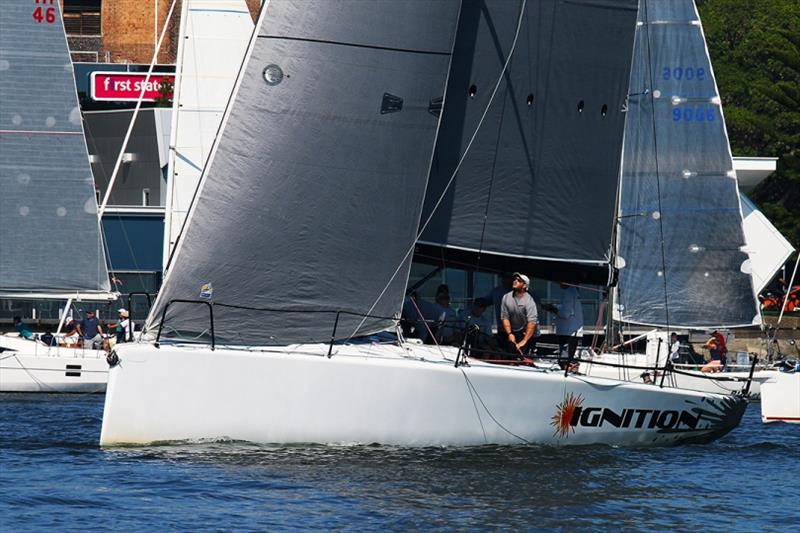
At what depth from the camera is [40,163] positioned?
27484 millimetres

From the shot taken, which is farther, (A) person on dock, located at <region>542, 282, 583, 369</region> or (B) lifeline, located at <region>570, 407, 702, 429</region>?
(A) person on dock, located at <region>542, 282, 583, 369</region>

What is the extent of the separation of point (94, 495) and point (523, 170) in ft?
22.3

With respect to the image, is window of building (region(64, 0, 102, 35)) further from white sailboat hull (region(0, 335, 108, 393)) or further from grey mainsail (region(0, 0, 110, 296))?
white sailboat hull (region(0, 335, 108, 393))

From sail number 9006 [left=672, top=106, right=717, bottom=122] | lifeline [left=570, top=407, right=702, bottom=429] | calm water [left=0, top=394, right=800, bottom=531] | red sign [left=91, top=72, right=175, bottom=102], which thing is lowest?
calm water [left=0, top=394, right=800, bottom=531]

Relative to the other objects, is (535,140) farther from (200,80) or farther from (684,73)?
(200,80)

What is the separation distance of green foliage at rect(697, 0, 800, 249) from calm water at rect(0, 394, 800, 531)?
31753mm

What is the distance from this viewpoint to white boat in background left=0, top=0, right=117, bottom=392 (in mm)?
27219

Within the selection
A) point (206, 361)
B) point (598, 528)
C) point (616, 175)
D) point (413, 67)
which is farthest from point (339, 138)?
point (598, 528)

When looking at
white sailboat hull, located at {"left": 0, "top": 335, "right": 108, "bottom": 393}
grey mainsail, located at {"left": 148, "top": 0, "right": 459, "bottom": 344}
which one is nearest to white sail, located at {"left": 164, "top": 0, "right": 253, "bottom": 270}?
white sailboat hull, located at {"left": 0, "top": 335, "right": 108, "bottom": 393}

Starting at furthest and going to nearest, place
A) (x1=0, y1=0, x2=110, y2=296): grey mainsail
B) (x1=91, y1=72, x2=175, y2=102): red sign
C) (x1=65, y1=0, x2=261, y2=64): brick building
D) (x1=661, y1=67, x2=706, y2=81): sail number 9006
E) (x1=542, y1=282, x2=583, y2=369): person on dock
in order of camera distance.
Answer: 1. (x1=65, y1=0, x2=261, y2=64): brick building
2. (x1=91, y1=72, x2=175, y2=102): red sign
3. (x1=661, y1=67, x2=706, y2=81): sail number 9006
4. (x1=0, y1=0, x2=110, y2=296): grey mainsail
5. (x1=542, y1=282, x2=583, y2=369): person on dock

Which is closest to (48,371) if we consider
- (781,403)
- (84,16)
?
(781,403)

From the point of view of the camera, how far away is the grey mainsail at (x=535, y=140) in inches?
709

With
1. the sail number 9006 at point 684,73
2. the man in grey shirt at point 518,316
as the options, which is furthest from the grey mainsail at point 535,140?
the sail number 9006 at point 684,73

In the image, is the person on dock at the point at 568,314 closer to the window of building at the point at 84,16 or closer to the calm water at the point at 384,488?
the calm water at the point at 384,488
